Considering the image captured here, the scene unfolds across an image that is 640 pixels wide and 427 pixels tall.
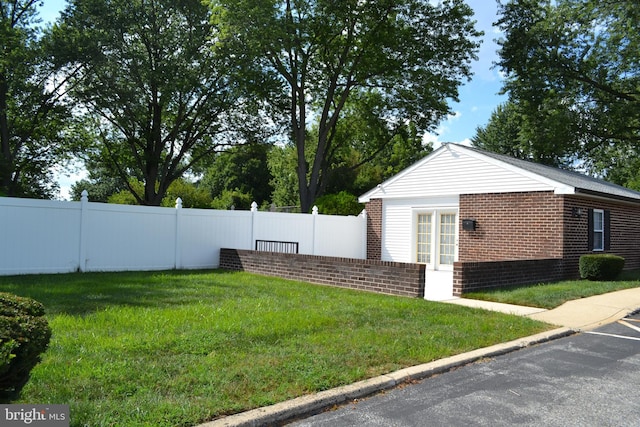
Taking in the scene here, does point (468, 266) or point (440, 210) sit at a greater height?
point (440, 210)

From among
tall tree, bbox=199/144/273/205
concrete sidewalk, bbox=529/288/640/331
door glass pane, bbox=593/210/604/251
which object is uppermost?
tall tree, bbox=199/144/273/205

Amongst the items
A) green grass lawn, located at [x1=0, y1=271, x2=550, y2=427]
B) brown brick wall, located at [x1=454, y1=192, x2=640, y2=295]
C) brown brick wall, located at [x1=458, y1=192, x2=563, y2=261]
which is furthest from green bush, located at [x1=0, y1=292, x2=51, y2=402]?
brown brick wall, located at [x1=458, y1=192, x2=563, y2=261]

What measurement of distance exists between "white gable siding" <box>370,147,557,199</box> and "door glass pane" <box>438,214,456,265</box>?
0.98 metres

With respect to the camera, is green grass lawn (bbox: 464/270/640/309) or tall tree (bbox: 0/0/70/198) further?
tall tree (bbox: 0/0/70/198)

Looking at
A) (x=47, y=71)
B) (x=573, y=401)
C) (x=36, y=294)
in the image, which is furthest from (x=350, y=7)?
(x=573, y=401)

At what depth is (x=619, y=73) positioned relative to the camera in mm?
26609

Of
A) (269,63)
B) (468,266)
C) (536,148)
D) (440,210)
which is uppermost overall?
(269,63)

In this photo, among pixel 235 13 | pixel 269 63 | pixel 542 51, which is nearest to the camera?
pixel 235 13

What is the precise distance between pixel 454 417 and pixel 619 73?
1144 inches

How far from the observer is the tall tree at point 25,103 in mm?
19906

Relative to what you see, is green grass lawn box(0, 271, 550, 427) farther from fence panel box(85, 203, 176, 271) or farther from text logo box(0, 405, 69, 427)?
fence panel box(85, 203, 176, 271)

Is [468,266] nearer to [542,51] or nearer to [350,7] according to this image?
[350,7]

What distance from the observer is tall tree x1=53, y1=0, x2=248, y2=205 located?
2169 cm

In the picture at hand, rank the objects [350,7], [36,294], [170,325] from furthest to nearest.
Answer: [350,7] < [36,294] < [170,325]
